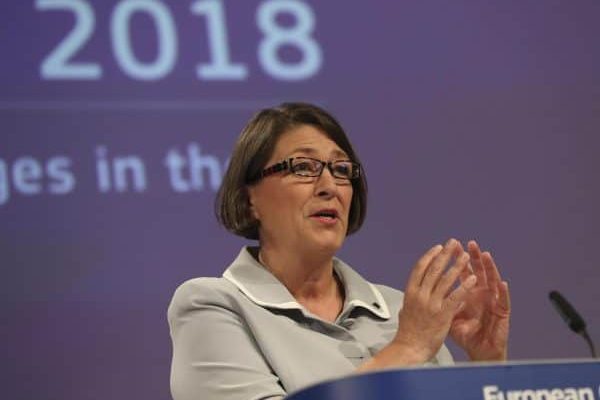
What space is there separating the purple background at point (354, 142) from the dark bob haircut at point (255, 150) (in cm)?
90

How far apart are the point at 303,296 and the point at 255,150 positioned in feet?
1.08

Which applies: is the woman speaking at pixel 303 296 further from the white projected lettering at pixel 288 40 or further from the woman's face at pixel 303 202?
the white projected lettering at pixel 288 40

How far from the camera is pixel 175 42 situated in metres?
3.60

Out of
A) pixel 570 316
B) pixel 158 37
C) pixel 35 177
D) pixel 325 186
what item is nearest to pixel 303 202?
pixel 325 186

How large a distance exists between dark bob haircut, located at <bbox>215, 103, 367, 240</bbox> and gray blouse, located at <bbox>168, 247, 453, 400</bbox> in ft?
0.45

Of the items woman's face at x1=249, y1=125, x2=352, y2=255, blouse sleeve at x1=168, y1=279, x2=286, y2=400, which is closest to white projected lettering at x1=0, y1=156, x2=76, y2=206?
woman's face at x1=249, y1=125, x2=352, y2=255

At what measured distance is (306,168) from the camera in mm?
2490

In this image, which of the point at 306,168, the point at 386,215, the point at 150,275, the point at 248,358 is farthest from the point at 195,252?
the point at 248,358

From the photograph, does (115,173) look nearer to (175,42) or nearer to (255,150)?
(175,42)

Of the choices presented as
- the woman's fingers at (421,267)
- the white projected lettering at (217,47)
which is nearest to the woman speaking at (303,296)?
the woman's fingers at (421,267)

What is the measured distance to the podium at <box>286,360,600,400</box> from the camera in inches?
60.2

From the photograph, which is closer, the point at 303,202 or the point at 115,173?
the point at 303,202

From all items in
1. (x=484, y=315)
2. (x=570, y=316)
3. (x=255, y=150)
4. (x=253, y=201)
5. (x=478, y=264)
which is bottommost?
(x=570, y=316)

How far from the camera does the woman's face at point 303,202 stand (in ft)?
8.04
